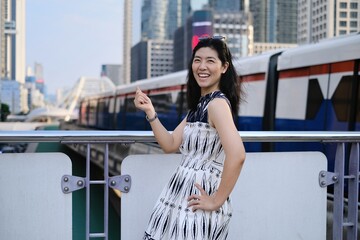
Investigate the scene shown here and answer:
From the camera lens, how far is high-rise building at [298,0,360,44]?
3086 inches

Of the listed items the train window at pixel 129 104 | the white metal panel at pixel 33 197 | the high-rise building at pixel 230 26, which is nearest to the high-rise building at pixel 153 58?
the high-rise building at pixel 230 26

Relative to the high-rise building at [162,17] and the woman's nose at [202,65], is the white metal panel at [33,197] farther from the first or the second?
the high-rise building at [162,17]

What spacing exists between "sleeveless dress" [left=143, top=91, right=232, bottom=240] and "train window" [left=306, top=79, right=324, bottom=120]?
21.5ft

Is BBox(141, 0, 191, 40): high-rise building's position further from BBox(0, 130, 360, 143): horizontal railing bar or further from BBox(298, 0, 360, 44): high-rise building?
BBox(0, 130, 360, 143): horizontal railing bar

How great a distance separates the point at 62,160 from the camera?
3.10 m

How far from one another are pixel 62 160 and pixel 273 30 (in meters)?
169

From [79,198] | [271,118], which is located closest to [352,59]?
[271,118]

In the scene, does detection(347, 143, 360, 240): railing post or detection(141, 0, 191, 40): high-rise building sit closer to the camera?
detection(347, 143, 360, 240): railing post

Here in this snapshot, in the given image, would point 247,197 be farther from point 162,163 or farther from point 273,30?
point 273,30

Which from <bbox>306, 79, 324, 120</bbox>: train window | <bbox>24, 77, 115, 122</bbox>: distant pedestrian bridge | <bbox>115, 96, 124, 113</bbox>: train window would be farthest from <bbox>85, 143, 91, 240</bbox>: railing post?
<bbox>24, 77, 115, 122</bbox>: distant pedestrian bridge

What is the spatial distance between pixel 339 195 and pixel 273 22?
169 m

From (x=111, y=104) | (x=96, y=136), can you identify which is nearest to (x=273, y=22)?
(x=111, y=104)

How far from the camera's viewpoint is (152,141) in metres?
3.22

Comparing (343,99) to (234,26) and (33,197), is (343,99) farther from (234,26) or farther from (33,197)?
(234,26)
